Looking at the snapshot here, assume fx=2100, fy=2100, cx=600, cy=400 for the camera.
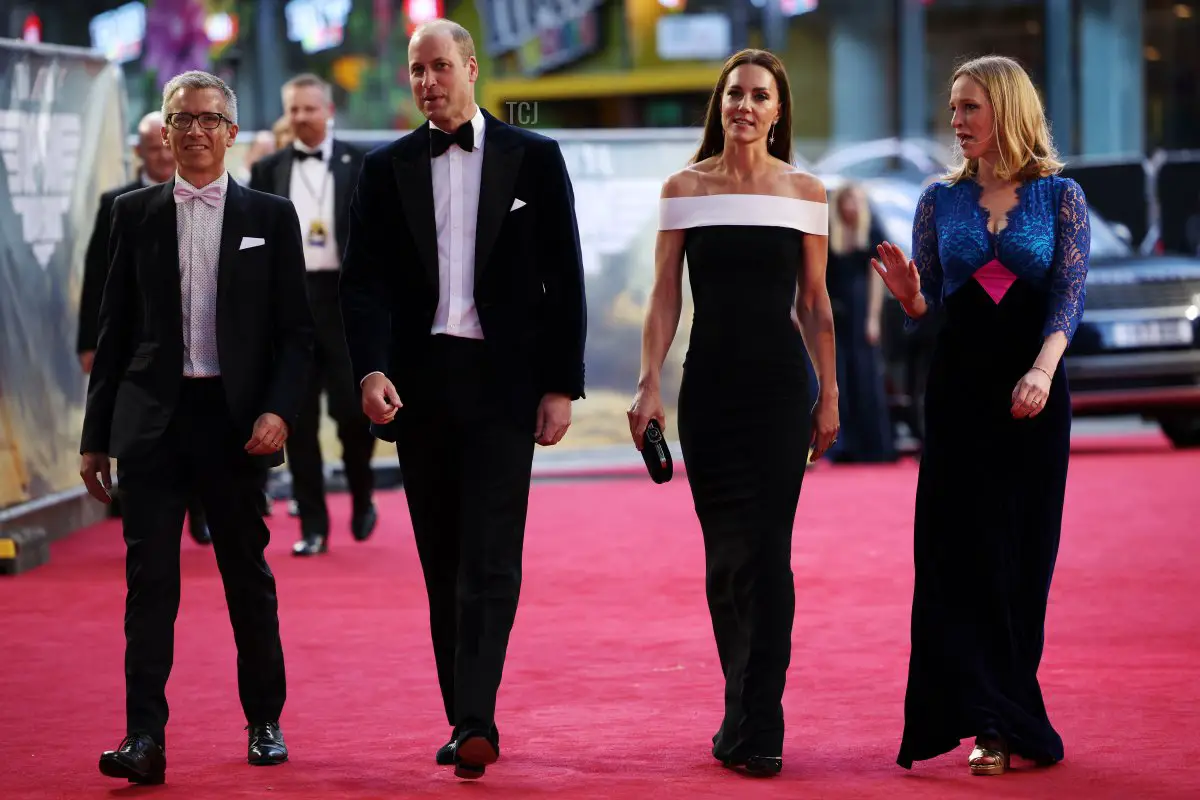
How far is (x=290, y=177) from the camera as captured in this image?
9461mm

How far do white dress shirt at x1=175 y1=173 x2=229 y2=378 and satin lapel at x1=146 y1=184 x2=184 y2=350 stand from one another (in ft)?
0.05

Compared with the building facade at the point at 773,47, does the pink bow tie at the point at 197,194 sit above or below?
below

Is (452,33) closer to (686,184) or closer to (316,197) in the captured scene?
(686,184)

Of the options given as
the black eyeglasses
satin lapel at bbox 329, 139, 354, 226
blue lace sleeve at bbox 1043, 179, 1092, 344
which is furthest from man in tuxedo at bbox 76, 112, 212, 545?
blue lace sleeve at bbox 1043, 179, 1092, 344

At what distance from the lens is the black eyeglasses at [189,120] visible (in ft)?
16.6

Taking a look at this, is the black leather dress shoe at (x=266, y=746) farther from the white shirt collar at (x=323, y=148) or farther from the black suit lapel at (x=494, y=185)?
the white shirt collar at (x=323, y=148)

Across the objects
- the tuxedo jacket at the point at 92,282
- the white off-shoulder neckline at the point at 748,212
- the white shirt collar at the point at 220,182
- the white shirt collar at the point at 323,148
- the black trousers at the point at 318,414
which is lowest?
the black trousers at the point at 318,414

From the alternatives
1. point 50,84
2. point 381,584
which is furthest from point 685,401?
point 50,84

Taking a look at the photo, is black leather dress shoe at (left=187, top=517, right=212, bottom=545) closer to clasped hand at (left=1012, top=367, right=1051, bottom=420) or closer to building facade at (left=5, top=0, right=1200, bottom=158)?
clasped hand at (left=1012, top=367, right=1051, bottom=420)

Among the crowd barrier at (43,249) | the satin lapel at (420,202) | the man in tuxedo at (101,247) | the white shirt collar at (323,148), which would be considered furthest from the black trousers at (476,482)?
the crowd barrier at (43,249)

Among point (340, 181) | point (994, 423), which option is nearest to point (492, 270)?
point (994, 423)

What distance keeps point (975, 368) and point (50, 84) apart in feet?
22.0

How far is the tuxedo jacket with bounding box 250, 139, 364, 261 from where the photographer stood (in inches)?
371

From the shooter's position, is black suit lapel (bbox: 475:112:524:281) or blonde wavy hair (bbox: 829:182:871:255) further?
blonde wavy hair (bbox: 829:182:871:255)
